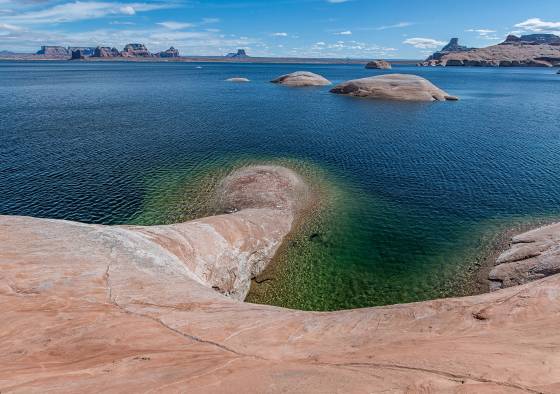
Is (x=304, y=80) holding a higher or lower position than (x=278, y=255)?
higher

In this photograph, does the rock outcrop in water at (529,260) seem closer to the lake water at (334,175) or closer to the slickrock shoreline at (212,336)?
the lake water at (334,175)

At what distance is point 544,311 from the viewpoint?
Answer: 50.7 feet

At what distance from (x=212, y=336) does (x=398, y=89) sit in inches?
4917

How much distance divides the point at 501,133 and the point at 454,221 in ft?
174

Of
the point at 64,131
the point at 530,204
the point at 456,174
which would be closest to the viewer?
the point at 530,204

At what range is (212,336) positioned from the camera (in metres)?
14.9

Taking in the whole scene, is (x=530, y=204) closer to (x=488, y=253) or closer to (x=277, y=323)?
(x=488, y=253)

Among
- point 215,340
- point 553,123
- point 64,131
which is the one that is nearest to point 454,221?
point 215,340

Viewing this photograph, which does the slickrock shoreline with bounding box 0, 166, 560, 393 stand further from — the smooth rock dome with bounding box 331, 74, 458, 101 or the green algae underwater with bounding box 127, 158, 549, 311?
the smooth rock dome with bounding box 331, 74, 458, 101

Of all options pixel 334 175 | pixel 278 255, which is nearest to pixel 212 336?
pixel 278 255

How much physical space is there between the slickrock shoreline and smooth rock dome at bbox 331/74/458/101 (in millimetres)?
113486

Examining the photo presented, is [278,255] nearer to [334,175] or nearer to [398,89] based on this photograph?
[334,175]

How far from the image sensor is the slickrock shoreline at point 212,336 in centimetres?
1130

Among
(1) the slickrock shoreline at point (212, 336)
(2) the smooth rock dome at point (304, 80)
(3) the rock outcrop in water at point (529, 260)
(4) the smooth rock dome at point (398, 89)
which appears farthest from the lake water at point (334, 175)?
(2) the smooth rock dome at point (304, 80)
